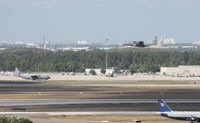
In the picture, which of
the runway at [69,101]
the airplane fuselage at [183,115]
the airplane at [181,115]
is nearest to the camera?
the airplane at [181,115]

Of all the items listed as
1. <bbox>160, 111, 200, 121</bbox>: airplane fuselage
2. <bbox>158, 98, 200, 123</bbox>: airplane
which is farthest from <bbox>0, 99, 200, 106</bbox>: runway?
<bbox>160, 111, 200, 121</bbox>: airplane fuselage

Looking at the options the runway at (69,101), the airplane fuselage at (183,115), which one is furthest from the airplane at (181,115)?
the runway at (69,101)

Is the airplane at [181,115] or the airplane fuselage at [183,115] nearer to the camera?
the airplane at [181,115]

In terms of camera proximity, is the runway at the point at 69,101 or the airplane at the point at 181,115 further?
the runway at the point at 69,101

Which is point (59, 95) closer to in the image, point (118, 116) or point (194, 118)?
point (118, 116)

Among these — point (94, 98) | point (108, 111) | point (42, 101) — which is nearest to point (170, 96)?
point (94, 98)

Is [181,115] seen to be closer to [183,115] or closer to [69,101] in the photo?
[183,115]

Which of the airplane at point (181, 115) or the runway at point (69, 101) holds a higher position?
the runway at point (69, 101)

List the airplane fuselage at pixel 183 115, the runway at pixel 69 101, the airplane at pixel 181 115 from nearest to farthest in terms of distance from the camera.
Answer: the airplane at pixel 181 115 < the airplane fuselage at pixel 183 115 < the runway at pixel 69 101

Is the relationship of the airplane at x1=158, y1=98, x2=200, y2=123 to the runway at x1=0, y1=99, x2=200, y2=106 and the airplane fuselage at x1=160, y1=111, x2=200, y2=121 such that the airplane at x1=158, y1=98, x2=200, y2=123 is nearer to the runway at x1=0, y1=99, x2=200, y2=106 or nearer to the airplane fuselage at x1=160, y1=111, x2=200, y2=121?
the airplane fuselage at x1=160, y1=111, x2=200, y2=121

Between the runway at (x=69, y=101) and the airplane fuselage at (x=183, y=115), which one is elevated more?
the runway at (x=69, y=101)

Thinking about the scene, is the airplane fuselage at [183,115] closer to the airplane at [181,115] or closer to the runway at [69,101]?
the airplane at [181,115]

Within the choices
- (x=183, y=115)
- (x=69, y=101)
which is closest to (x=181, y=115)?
(x=183, y=115)

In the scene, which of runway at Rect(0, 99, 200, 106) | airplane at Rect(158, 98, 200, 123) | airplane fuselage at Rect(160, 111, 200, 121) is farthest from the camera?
runway at Rect(0, 99, 200, 106)
